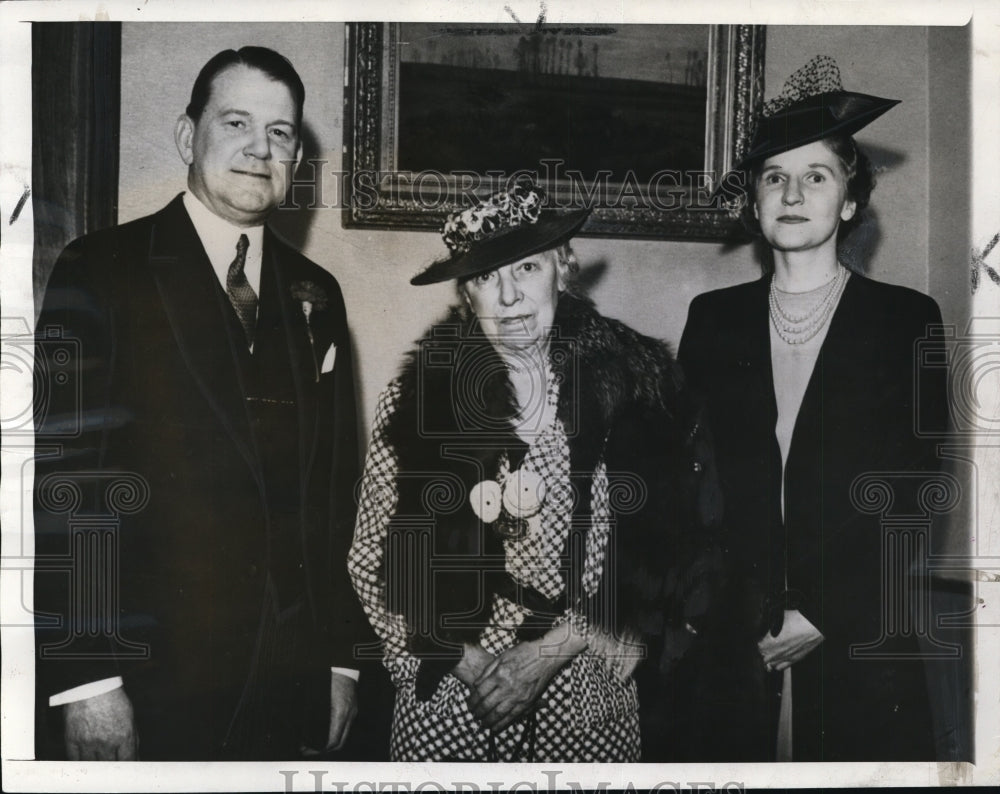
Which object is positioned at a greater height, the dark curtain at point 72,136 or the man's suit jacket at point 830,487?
the dark curtain at point 72,136

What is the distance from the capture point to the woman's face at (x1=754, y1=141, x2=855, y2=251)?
3223mm

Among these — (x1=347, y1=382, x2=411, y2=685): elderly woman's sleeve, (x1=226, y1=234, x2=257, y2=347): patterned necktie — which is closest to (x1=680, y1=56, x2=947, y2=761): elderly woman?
(x1=347, y1=382, x2=411, y2=685): elderly woman's sleeve

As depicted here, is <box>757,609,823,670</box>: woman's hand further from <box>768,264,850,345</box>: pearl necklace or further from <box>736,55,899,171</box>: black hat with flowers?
<box>736,55,899,171</box>: black hat with flowers

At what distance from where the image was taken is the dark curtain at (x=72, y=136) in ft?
10.5

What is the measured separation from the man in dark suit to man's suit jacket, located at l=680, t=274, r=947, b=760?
129 cm

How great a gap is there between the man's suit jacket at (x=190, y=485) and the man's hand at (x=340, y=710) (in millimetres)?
35

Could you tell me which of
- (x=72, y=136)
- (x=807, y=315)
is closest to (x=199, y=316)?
(x=72, y=136)

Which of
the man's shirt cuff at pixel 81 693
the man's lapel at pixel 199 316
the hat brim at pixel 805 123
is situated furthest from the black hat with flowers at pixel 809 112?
the man's shirt cuff at pixel 81 693

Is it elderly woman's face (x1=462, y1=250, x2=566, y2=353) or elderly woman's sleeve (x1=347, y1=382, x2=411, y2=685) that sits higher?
elderly woman's face (x1=462, y1=250, x2=566, y2=353)

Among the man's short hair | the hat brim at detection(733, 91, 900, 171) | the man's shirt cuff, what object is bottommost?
the man's shirt cuff

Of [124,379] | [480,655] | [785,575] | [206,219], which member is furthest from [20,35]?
[785,575]

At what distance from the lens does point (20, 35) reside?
10.6 feet

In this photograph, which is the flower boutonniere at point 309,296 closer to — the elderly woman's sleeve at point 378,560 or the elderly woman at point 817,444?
the elderly woman's sleeve at point 378,560

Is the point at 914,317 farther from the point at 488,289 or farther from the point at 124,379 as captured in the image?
the point at 124,379
